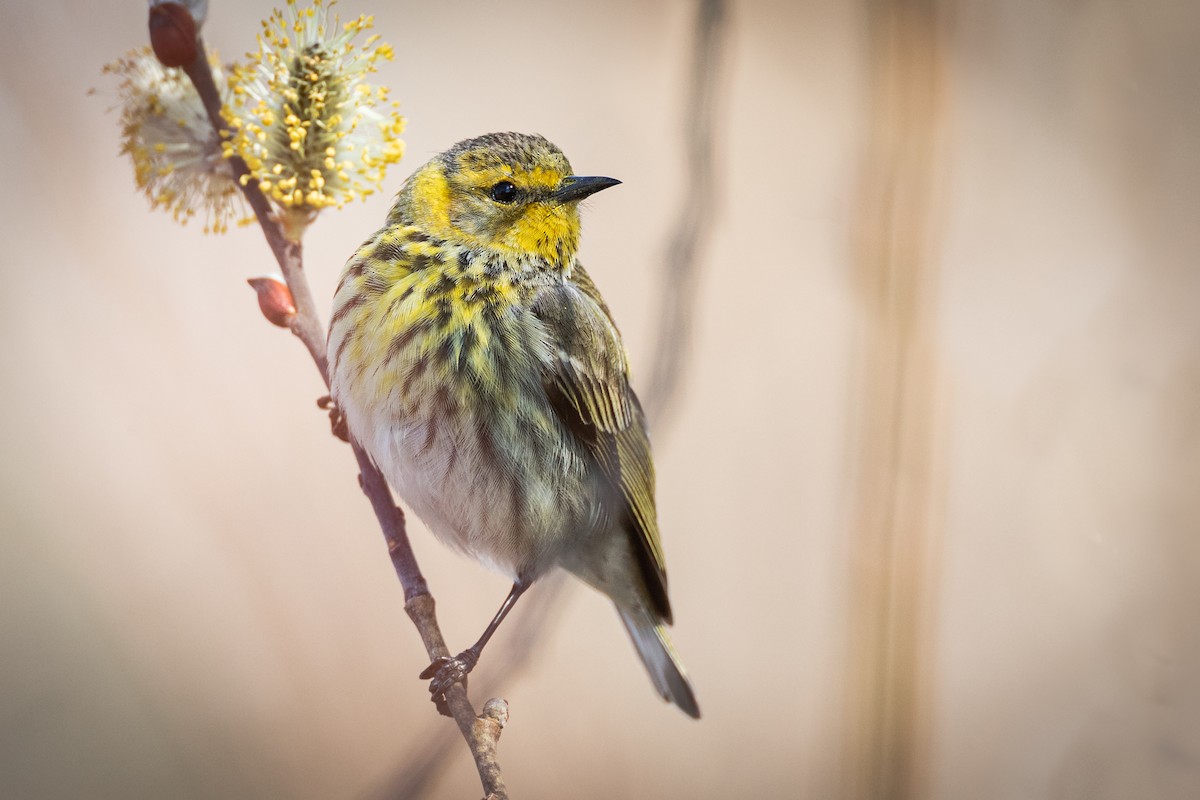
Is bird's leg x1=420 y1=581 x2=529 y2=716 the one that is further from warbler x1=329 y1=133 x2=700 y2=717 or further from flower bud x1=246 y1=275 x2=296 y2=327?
flower bud x1=246 y1=275 x2=296 y2=327

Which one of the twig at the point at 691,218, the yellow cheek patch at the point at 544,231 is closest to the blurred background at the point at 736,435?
the twig at the point at 691,218

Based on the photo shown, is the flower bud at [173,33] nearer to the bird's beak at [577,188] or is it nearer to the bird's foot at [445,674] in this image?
the bird's beak at [577,188]

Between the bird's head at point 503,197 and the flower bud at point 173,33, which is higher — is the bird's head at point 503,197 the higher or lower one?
the lower one

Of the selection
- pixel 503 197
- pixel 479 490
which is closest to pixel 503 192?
pixel 503 197

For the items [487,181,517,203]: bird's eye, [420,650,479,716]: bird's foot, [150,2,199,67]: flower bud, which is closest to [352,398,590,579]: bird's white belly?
[420,650,479,716]: bird's foot

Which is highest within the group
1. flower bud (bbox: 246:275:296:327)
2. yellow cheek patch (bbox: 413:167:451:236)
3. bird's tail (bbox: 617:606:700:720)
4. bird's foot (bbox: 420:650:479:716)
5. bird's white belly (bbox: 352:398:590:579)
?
yellow cheek patch (bbox: 413:167:451:236)

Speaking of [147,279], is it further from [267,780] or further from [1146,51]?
[1146,51]
